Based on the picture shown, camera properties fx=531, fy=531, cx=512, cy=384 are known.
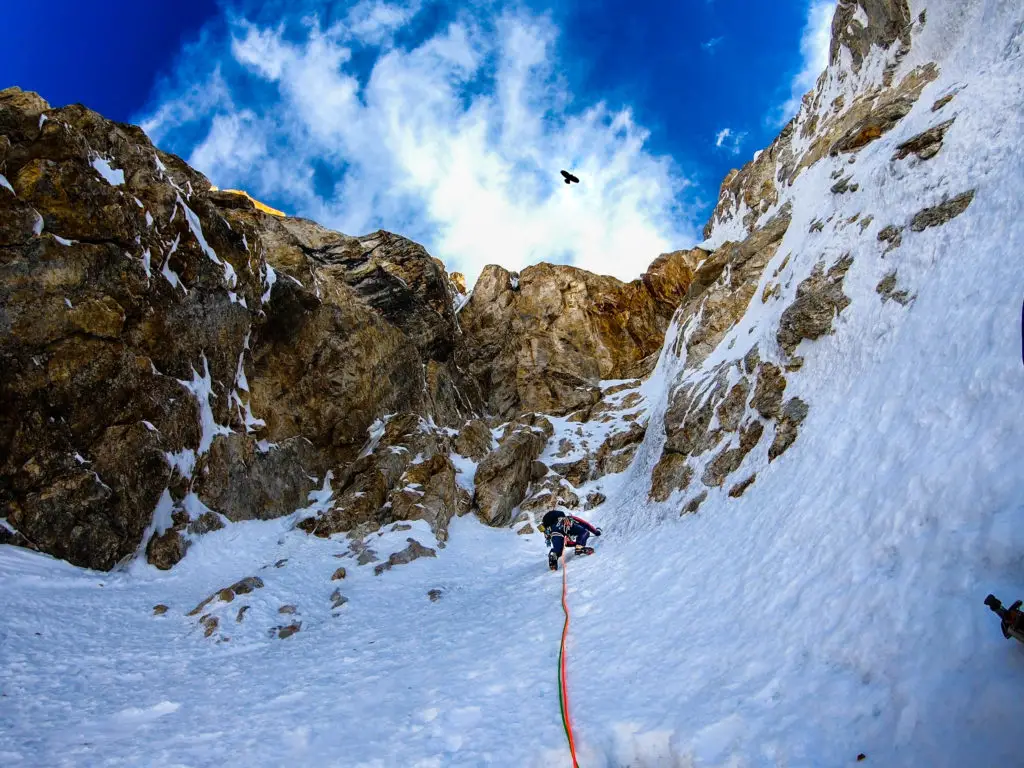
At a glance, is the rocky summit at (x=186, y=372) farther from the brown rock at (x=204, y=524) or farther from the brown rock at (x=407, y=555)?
the brown rock at (x=407, y=555)

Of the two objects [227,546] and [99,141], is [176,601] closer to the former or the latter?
[227,546]

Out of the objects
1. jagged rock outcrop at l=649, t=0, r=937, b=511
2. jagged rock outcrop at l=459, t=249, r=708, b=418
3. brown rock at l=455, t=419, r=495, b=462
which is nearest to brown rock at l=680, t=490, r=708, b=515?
jagged rock outcrop at l=649, t=0, r=937, b=511

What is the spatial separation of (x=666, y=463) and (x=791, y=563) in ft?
42.5

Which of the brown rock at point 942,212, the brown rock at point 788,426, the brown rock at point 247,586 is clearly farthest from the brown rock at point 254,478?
the brown rock at point 942,212

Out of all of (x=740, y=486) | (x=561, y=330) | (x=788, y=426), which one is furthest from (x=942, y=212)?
(x=561, y=330)

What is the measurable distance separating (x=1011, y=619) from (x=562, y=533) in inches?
509

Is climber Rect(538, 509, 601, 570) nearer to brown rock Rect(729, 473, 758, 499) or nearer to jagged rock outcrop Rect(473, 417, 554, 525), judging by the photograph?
brown rock Rect(729, 473, 758, 499)

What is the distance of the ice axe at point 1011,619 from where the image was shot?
172 inches

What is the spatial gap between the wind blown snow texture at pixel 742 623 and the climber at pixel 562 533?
94cm

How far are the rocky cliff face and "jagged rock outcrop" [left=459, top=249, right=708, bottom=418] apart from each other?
509cm

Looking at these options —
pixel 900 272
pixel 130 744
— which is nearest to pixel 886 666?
pixel 130 744

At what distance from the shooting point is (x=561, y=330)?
2275 inches

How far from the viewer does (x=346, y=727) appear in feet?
25.8

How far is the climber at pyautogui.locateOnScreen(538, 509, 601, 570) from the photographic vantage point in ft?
54.0
